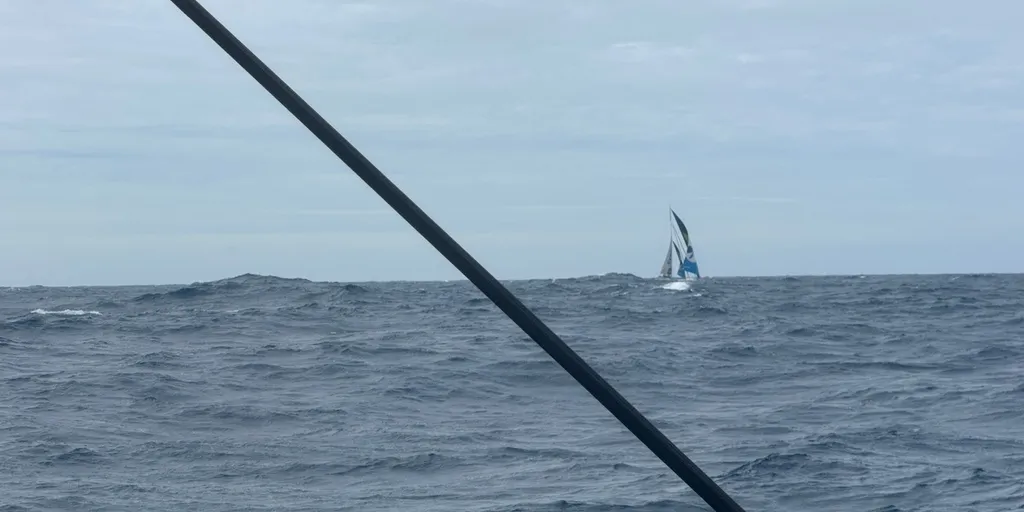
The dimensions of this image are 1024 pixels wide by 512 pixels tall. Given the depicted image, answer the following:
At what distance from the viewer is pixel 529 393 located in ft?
50.1

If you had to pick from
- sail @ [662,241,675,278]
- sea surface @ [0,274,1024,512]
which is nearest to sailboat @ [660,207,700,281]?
sail @ [662,241,675,278]

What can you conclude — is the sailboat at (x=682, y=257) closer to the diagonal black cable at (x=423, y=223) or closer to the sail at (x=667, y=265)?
the sail at (x=667, y=265)

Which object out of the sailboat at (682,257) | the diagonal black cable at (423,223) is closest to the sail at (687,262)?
the sailboat at (682,257)

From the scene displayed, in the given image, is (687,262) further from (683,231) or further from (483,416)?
(483,416)

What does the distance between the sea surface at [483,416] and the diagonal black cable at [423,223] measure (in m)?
7.05

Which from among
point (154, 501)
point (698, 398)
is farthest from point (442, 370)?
point (154, 501)

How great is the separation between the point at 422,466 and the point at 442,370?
655 centimetres

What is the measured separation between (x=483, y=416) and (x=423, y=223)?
11.5 m

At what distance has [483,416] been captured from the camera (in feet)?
44.1

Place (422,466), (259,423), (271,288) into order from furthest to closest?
(271,288) → (259,423) → (422,466)

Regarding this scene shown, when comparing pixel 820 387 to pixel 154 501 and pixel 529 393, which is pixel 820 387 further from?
pixel 154 501

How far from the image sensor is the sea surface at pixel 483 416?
9594 mm

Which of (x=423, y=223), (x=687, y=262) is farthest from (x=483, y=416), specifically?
(x=687, y=262)

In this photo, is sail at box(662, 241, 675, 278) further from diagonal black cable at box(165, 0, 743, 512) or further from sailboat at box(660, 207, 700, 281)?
diagonal black cable at box(165, 0, 743, 512)
